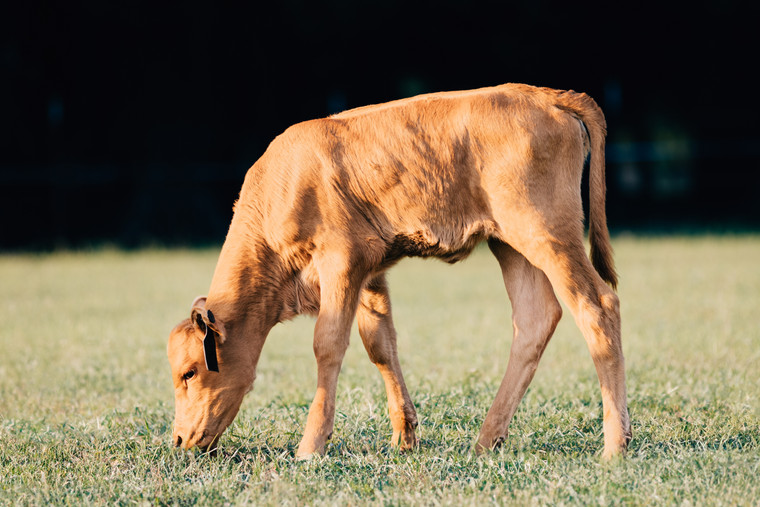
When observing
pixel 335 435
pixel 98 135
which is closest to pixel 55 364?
pixel 335 435

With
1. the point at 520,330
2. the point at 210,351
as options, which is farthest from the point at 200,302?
the point at 520,330

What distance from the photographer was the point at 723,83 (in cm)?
2716

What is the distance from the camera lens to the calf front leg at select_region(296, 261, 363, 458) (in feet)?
15.1

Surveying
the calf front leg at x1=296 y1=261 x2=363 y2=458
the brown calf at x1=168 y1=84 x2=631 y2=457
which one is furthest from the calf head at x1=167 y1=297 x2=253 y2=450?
the calf front leg at x1=296 y1=261 x2=363 y2=458

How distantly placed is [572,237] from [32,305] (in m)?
8.94

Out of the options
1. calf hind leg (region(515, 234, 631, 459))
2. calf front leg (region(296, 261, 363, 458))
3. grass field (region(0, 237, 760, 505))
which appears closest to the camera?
grass field (region(0, 237, 760, 505))

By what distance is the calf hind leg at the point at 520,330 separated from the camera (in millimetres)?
4852

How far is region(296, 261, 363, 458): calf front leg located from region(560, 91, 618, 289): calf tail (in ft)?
4.19

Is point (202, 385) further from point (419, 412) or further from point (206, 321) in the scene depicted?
point (419, 412)

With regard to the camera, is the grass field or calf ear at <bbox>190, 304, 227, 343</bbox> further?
calf ear at <bbox>190, 304, 227, 343</bbox>

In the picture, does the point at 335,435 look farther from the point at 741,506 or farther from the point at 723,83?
the point at 723,83

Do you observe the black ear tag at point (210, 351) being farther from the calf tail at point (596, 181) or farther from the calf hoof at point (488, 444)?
the calf tail at point (596, 181)

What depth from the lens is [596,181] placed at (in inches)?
191

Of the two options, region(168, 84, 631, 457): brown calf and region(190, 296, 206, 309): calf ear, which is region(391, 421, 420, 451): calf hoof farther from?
region(190, 296, 206, 309): calf ear
